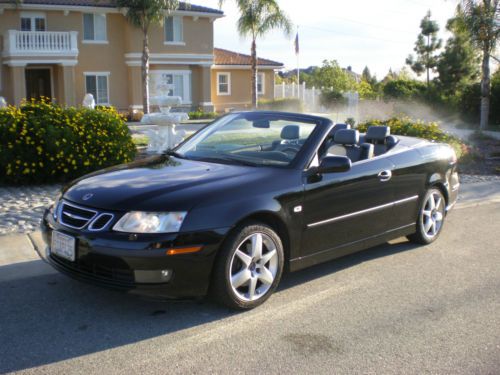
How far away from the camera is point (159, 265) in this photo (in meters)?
4.28

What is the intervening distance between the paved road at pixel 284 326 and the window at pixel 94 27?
1081 inches

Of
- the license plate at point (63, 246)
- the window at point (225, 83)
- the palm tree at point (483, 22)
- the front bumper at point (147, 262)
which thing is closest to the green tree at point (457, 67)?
the palm tree at point (483, 22)

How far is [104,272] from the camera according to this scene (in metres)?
4.44

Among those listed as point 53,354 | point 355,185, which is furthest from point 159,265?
point 355,185

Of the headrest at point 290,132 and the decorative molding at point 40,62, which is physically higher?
the decorative molding at point 40,62

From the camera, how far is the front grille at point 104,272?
4.36 meters

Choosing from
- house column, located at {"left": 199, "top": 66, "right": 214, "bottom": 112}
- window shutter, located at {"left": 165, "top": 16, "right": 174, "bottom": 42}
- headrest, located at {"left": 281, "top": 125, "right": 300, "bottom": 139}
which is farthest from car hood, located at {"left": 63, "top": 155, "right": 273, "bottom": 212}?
house column, located at {"left": 199, "top": 66, "right": 214, "bottom": 112}

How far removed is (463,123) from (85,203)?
26.5m

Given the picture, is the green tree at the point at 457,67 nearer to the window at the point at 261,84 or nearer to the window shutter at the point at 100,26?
the window at the point at 261,84

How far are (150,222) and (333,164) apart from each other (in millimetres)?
1741

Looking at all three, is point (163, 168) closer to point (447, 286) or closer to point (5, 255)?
point (5, 255)

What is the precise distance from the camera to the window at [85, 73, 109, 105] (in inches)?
1242

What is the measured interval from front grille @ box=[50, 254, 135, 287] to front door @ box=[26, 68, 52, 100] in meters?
28.4

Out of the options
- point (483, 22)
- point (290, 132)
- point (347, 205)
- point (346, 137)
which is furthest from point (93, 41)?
point (347, 205)
